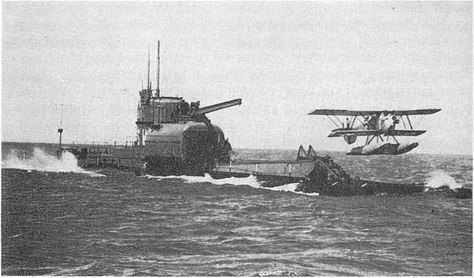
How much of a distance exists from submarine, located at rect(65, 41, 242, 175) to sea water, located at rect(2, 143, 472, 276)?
30.0ft

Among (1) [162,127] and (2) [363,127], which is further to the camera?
(1) [162,127]

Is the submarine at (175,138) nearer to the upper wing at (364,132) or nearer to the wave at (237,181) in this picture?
the wave at (237,181)

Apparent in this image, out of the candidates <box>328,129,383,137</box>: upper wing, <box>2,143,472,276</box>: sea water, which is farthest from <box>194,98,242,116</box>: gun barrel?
<box>2,143,472,276</box>: sea water

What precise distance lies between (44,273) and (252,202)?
14.7m

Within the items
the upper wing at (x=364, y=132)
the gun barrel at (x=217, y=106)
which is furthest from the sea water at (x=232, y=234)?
the gun barrel at (x=217, y=106)

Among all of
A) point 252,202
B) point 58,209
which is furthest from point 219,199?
point 58,209

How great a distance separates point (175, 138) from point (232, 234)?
2150cm

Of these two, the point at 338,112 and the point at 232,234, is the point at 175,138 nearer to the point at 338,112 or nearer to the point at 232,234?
the point at 338,112

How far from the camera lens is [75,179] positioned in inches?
1711

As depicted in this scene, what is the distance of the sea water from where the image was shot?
1680 centimetres

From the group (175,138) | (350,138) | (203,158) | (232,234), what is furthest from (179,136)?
(232,234)

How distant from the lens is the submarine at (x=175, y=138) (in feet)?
136

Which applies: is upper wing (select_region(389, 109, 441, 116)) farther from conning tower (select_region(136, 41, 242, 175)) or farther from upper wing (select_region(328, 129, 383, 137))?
conning tower (select_region(136, 41, 242, 175))

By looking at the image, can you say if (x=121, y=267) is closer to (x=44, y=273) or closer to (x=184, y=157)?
(x=44, y=273)
